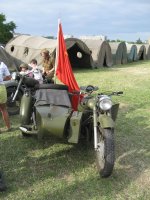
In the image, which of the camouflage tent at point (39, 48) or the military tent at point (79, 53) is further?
the military tent at point (79, 53)

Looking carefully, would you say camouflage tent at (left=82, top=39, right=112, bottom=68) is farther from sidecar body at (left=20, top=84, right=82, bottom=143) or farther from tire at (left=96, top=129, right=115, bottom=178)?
tire at (left=96, top=129, right=115, bottom=178)

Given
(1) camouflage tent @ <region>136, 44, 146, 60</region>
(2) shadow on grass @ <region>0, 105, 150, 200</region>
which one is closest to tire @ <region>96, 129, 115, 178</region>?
(2) shadow on grass @ <region>0, 105, 150, 200</region>

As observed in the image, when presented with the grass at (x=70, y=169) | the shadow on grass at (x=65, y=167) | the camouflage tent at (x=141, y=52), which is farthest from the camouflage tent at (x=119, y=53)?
the shadow on grass at (x=65, y=167)

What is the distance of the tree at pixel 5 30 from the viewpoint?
27.4 meters

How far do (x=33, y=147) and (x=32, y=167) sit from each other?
2.60 ft

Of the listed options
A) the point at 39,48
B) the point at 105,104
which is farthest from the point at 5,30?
the point at 105,104

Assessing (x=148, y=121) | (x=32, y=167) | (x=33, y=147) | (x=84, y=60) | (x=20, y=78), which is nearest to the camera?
(x=32, y=167)

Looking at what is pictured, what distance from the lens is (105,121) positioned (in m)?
4.52

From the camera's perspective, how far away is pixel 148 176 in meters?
4.77

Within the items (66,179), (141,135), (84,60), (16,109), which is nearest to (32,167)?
(66,179)

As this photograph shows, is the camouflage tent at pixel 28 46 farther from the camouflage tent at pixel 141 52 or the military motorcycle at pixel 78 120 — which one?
the military motorcycle at pixel 78 120

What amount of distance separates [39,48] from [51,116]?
42.5 ft

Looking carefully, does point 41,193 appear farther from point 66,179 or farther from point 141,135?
point 141,135

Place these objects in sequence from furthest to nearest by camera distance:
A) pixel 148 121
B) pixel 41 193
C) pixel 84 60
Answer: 1. pixel 84 60
2. pixel 148 121
3. pixel 41 193
